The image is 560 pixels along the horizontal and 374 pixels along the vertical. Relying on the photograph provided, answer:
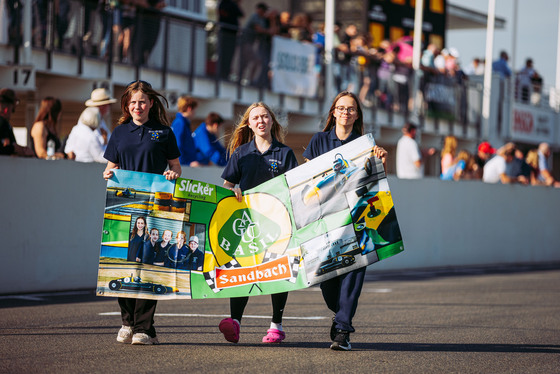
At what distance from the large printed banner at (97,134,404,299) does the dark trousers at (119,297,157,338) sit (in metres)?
0.09

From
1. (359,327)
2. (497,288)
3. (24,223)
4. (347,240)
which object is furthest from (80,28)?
(347,240)

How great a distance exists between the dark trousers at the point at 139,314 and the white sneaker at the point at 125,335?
0.04 meters

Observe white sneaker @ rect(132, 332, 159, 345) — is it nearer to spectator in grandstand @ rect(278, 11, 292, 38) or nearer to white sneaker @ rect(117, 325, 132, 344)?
white sneaker @ rect(117, 325, 132, 344)

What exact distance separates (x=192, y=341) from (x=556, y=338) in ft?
10.3

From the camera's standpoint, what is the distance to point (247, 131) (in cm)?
835

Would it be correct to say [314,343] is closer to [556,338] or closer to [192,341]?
[192,341]

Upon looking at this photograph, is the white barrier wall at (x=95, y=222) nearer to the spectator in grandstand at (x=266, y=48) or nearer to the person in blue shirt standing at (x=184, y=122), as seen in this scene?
the person in blue shirt standing at (x=184, y=122)

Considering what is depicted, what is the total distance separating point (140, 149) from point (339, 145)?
1517 millimetres

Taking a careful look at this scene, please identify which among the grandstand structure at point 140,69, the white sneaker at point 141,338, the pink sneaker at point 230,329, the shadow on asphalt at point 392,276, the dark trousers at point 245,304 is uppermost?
the grandstand structure at point 140,69

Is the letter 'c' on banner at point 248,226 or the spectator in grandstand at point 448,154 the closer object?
the letter 'c' on banner at point 248,226

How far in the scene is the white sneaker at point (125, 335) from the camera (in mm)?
7949

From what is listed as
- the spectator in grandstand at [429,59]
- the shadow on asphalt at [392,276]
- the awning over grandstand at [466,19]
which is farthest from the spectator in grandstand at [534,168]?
the awning over grandstand at [466,19]

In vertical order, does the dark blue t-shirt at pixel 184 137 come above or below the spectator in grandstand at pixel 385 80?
below

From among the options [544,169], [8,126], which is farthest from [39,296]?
[544,169]
